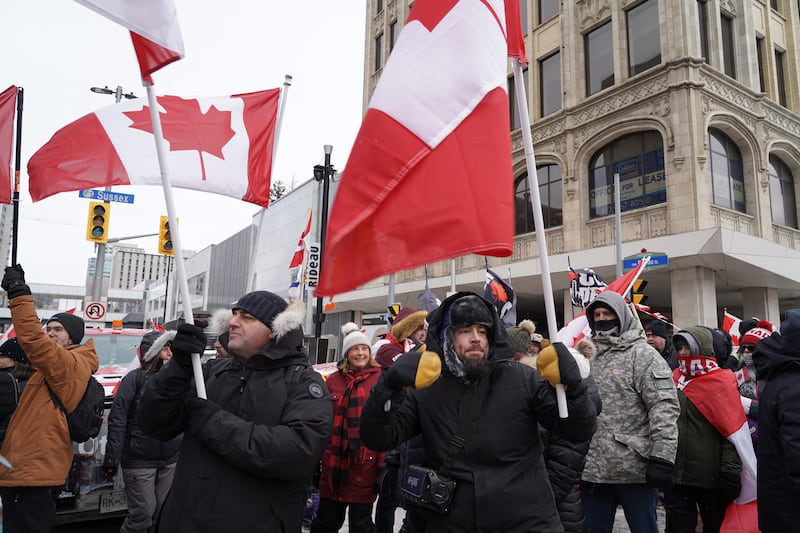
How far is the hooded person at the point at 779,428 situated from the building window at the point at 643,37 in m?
17.0

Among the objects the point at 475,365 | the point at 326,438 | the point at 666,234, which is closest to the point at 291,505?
the point at 326,438

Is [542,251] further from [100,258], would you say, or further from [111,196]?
[100,258]

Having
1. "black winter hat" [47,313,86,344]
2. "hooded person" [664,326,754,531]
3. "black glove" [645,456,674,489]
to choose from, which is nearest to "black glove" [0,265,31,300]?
"black winter hat" [47,313,86,344]

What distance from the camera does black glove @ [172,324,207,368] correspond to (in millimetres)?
2586

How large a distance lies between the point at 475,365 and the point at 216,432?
1.25 m

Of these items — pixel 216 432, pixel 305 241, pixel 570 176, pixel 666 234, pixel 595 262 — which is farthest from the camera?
pixel 570 176

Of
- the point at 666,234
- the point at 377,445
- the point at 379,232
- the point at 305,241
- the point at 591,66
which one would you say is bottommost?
the point at 377,445

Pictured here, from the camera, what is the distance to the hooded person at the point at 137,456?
4758mm

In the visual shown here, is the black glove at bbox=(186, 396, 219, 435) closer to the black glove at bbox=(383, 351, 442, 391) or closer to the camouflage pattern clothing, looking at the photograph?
the black glove at bbox=(383, 351, 442, 391)

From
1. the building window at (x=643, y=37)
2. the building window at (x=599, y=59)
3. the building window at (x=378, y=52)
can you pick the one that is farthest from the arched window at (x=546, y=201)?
the building window at (x=378, y=52)

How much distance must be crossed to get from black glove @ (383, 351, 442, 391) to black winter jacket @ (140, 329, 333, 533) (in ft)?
1.44

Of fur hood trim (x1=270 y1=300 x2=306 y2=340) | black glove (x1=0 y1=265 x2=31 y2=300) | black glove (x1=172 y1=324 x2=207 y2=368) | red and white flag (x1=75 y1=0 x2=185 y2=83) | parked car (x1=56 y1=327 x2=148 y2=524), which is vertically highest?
red and white flag (x1=75 y1=0 x2=185 y2=83)

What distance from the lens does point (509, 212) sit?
2.66m

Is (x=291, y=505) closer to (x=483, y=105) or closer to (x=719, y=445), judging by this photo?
(x=483, y=105)
